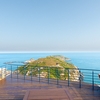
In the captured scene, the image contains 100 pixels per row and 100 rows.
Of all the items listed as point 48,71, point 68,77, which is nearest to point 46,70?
point 48,71

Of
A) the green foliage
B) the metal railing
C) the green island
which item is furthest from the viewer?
the green foliage

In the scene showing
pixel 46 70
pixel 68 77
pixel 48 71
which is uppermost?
pixel 48 71

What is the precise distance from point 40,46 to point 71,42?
928 cm

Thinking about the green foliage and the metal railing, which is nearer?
the metal railing

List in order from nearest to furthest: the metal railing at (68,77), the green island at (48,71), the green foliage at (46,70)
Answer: the metal railing at (68,77)
the green island at (48,71)
the green foliage at (46,70)

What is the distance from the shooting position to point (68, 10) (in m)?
19.5

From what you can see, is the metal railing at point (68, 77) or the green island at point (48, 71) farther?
the green island at point (48, 71)

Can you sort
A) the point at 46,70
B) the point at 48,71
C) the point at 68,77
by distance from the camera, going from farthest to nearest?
the point at 46,70 < the point at 48,71 < the point at 68,77

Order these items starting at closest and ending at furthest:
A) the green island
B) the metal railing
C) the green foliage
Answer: the metal railing, the green island, the green foliage

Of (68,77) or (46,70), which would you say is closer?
(68,77)

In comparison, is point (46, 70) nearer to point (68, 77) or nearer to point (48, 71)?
point (48, 71)

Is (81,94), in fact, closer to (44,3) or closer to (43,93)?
(43,93)

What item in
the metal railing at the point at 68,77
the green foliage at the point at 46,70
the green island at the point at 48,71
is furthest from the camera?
the green foliage at the point at 46,70

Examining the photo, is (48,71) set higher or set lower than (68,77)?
higher
